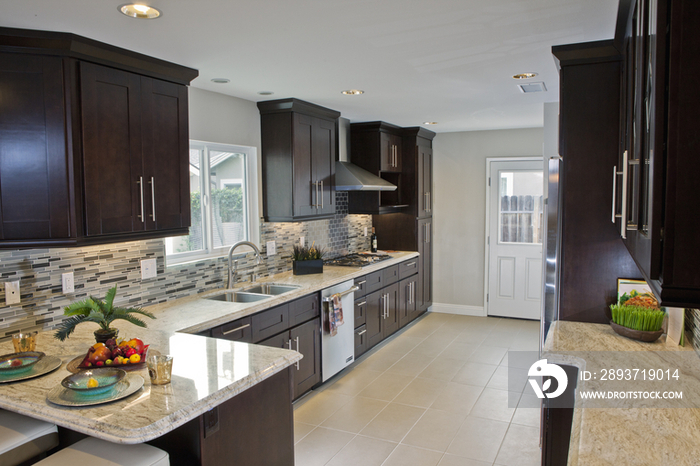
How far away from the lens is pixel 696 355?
2.18 m

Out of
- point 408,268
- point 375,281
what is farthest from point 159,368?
point 408,268

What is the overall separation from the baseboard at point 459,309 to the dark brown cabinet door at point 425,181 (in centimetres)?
132

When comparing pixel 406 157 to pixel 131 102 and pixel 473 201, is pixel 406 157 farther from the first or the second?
pixel 131 102

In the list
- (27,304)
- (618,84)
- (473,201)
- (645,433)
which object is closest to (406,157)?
(473,201)

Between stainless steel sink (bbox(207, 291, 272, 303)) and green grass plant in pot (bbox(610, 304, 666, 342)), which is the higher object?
green grass plant in pot (bbox(610, 304, 666, 342))

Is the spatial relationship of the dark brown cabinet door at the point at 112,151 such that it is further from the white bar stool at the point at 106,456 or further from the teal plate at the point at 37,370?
the white bar stool at the point at 106,456

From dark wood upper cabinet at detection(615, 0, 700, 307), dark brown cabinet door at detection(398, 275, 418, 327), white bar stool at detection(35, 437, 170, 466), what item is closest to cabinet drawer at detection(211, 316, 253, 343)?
white bar stool at detection(35, 437, 170, 466)

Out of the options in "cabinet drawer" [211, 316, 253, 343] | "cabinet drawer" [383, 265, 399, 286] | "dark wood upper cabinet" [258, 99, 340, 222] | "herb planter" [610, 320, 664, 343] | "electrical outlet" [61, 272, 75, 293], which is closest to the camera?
"herb planter" [610, 320, 664, 343]

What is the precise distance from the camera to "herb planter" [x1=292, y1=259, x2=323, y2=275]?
15.0 feet

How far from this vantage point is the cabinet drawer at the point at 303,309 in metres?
3.77

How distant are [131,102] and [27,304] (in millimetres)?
1241

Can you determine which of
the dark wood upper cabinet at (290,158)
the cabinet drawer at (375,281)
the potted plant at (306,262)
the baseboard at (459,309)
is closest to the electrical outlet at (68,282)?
the dark wood upper cabinet at (290,158)

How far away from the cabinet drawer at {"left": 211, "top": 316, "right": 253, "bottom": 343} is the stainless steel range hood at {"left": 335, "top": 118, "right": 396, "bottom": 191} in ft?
6.78

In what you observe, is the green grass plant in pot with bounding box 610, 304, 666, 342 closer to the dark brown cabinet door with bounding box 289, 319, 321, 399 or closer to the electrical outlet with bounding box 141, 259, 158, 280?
the dark brown cabinet door with bounding box 289, 319, 321, 399
